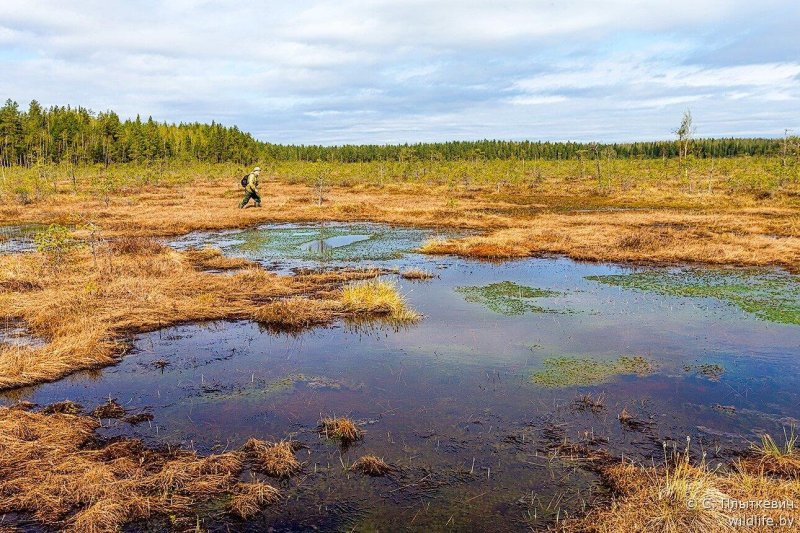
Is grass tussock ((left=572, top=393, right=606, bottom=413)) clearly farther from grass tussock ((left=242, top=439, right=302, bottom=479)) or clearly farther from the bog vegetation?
the bog vegetation

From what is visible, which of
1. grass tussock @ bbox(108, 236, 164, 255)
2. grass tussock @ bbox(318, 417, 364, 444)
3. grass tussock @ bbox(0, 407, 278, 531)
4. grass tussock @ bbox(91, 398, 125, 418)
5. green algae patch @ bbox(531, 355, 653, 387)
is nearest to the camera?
grass tussock @ bbox(0, 407, 278, 531)

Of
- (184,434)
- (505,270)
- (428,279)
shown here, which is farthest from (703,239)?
(184,434)

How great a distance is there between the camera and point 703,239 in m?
26.3

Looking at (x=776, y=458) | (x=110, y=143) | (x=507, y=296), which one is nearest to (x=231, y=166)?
(x=110, y=143)

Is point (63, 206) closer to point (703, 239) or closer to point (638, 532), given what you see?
point (703, 239)

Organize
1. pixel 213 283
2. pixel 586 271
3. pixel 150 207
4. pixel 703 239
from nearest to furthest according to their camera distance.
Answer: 1. pixel 213 283
2. pixel 586 271
3. pixel 703 239
4. pixel 150 207

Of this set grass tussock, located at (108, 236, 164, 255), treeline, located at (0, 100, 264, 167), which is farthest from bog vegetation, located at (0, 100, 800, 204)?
grass tussock, located at (108, 236, 164, 255)

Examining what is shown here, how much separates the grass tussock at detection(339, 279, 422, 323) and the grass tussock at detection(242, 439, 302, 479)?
282 inches

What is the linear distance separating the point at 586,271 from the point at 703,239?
9.27m

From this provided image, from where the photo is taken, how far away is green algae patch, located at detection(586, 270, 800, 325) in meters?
15.4

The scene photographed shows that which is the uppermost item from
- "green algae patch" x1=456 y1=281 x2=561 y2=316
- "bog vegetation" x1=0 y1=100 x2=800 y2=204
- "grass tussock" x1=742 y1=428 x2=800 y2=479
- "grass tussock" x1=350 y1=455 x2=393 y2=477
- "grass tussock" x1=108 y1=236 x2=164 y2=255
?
"bog vegetation" x1=0 y1=100 x2=800 y2=204

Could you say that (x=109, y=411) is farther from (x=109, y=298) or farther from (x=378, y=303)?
(x=378, y=303)

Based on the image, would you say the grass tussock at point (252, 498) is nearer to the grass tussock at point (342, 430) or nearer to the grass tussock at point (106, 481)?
the grass tussock at point (106, 481)

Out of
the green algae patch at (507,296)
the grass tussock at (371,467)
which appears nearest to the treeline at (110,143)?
the green algae patch at (507,296)
